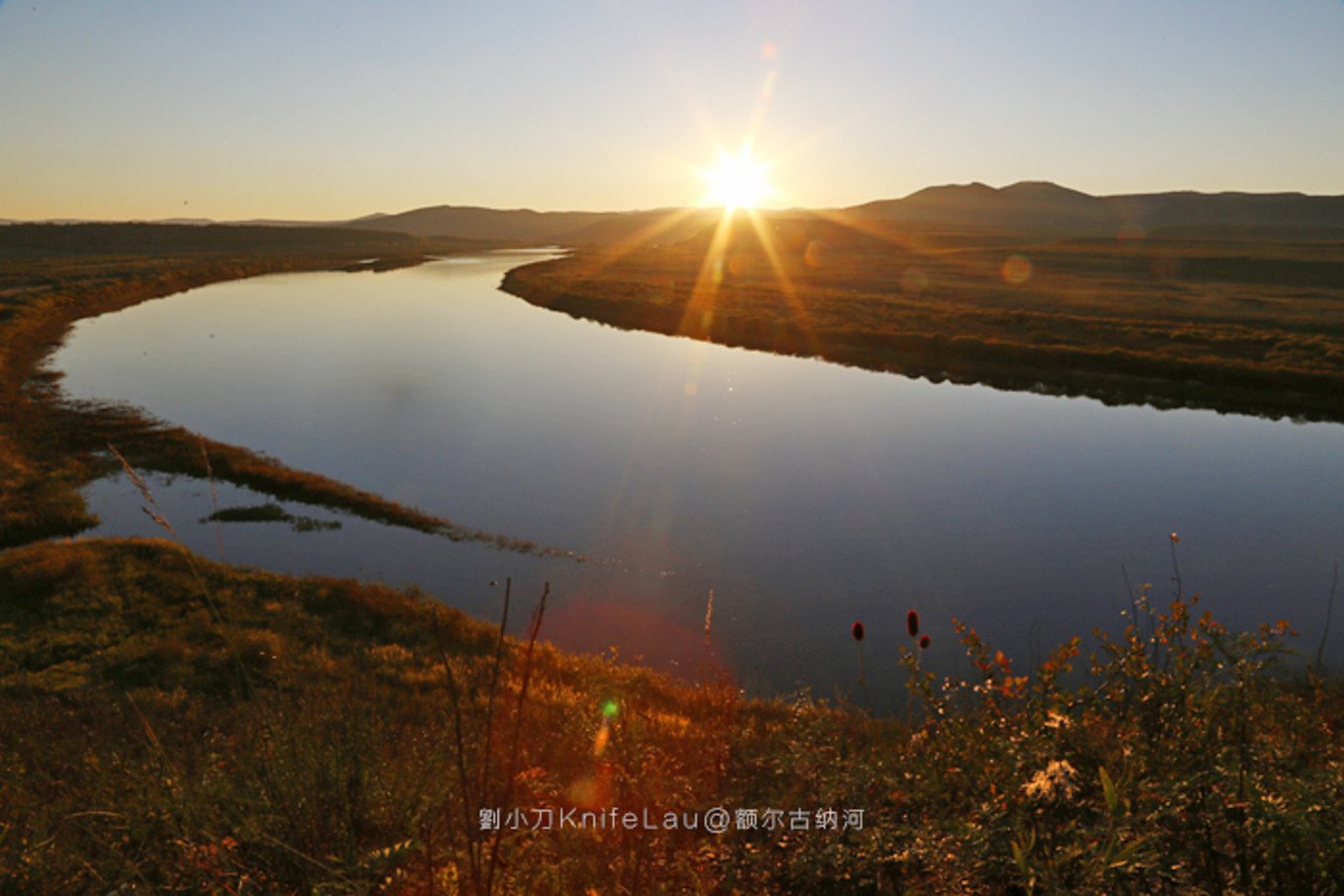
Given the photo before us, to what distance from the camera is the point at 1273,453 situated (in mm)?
21484

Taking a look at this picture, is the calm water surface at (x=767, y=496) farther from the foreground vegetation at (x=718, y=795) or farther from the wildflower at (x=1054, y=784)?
the wildflower at (x=1054, y=784)

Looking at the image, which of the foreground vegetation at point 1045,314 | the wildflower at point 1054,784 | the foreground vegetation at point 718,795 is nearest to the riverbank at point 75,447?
the foreground vegetation at point 718,795

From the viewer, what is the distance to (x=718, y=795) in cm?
512

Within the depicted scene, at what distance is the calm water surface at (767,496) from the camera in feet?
42.2

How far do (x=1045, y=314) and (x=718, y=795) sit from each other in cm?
4843

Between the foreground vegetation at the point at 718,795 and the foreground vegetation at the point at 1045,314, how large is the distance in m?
29.3

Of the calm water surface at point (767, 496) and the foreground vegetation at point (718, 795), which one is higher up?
the foreground vegetation at point (718, 795)

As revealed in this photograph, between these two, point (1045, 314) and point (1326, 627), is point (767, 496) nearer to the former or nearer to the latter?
point (1326, 627)

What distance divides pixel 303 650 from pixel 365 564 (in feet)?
15.6

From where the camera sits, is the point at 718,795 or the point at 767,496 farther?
the point at 767,496

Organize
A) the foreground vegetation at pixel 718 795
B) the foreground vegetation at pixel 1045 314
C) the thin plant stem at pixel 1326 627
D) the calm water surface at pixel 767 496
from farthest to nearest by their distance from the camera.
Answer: the foreground vegetation at pixel 1045 314 → the calm water surface at pixel 767 496 → the thin plant stem at pixel 1326 627 → the foreground vegetation at pixel 718 795

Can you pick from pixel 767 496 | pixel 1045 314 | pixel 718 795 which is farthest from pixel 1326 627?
pixel 1045 314

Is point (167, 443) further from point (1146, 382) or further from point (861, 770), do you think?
point (1146, 382)

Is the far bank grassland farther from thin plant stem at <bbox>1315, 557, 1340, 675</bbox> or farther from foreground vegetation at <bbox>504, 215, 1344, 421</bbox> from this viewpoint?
foreground vegetation at <bbox>504, 215, 1344, 421</bbox>
